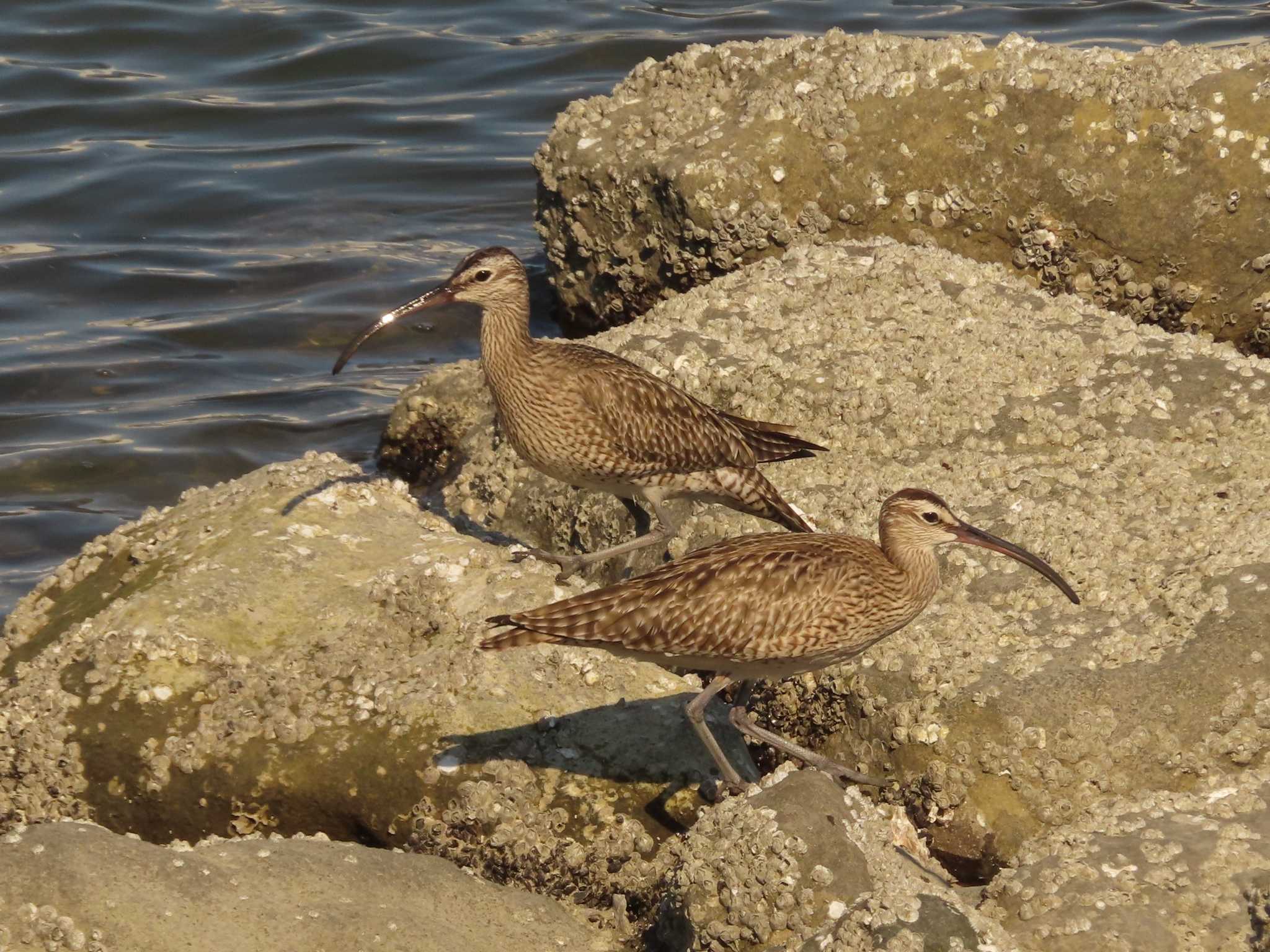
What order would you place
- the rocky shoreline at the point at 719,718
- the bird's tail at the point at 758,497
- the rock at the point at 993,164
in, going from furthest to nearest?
the rock at the point at 993,164
the bird's tail at the point at 758,497
the rocky shoreline at the point at 719,718

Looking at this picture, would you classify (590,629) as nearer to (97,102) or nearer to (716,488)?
(716,488)

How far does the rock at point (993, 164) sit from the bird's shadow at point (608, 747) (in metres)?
4.06

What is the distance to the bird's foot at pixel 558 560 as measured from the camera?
259 inches

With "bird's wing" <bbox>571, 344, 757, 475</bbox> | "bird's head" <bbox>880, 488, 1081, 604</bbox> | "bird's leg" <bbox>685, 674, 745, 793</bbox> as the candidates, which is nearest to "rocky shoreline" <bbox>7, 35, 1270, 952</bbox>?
"bird's leg" <bbox>685, 674, 745, 793</bbox>

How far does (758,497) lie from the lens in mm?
6949

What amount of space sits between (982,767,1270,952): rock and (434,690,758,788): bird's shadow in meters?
1.20

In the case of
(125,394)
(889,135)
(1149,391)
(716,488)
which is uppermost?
(889,135)

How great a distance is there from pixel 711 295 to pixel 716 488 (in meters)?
1.30

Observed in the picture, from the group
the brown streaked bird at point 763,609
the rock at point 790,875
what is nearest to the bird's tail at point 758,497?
the brown streaked bird at point 763,609

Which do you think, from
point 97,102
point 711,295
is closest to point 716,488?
point 711,295

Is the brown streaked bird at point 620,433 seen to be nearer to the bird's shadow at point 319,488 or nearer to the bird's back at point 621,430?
the bird's back at point 621,430

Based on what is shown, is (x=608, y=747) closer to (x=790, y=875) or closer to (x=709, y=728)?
(x=709, y=728)

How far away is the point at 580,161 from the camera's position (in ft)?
32.1

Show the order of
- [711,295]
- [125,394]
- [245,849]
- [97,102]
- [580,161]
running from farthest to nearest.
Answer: [97,102] → [125,394] → [580,161] → [711,295] → [245,849]
